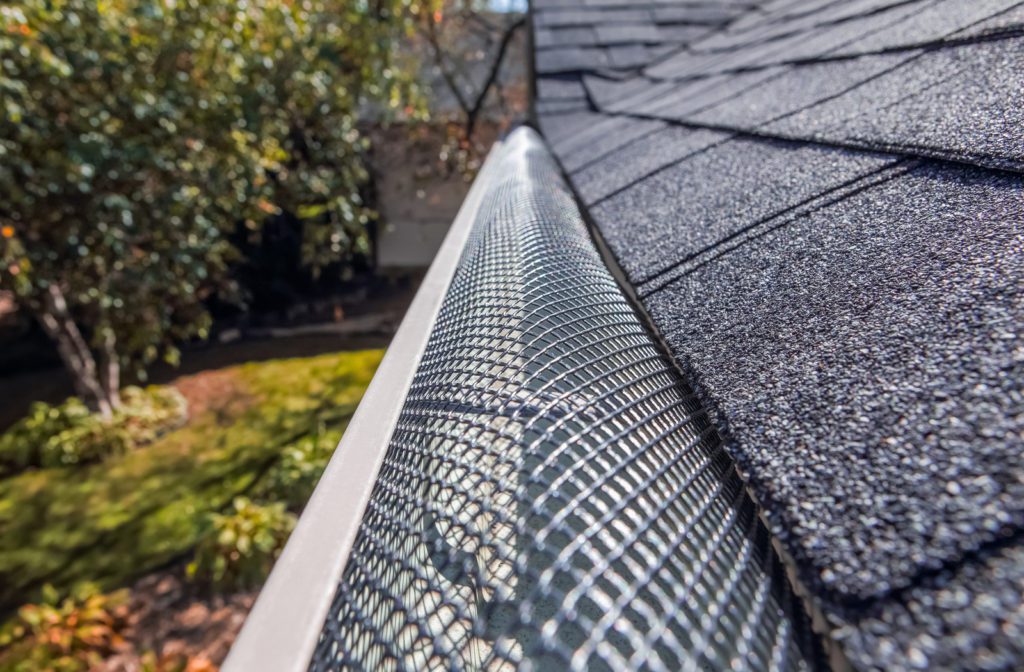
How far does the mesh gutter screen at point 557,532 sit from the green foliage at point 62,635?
14.0 feet

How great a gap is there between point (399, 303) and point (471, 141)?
3314mm

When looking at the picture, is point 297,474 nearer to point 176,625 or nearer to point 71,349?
point 176,625

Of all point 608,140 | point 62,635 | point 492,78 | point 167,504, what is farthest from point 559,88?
point 492,78

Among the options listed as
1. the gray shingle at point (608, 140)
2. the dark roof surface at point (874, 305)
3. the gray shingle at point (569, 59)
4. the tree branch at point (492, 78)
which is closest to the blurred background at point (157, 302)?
the tree branch at point (492, 78)

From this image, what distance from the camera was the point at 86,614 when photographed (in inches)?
149

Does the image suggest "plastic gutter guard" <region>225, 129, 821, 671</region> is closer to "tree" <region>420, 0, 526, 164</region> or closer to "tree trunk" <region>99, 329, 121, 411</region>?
"tree trunk" <region>99, 329, 121, 411</region>

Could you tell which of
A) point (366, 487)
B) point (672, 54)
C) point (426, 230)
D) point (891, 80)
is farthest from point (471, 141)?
point (366, 487)

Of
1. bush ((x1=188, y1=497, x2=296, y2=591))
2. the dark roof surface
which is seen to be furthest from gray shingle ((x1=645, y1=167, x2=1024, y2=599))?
bush ((x1=188, y1=497, x2=296, y2=591))

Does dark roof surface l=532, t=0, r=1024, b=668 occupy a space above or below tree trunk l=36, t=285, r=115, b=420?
above

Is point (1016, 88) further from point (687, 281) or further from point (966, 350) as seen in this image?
point (966, 350)

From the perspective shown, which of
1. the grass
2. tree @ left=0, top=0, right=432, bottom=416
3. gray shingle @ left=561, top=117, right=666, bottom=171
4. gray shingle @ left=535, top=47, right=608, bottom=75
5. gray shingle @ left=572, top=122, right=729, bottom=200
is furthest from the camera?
the grass

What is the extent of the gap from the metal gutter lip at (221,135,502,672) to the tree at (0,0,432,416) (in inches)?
160

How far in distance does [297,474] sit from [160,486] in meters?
1.71

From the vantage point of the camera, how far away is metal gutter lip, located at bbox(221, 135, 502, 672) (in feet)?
1.47
